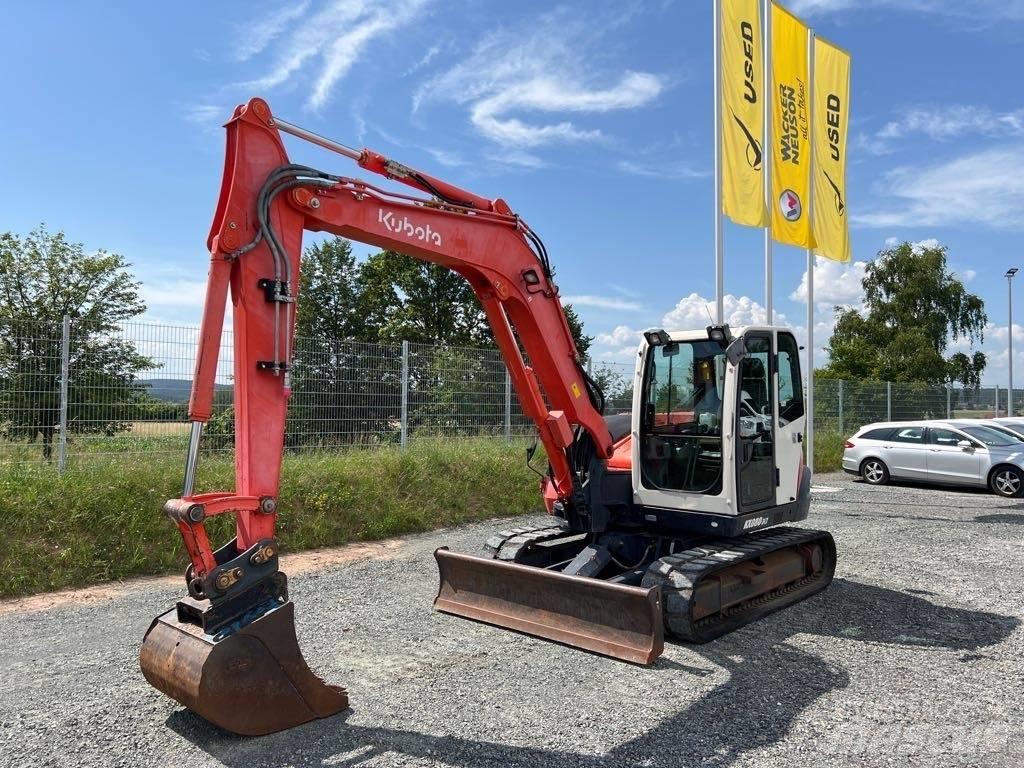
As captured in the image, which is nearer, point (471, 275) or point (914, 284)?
point (471, 275)

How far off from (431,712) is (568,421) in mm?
2783

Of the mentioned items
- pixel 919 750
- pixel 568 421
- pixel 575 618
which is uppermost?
pixel 568 421

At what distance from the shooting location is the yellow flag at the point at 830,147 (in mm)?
13750

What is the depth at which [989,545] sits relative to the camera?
9555mm

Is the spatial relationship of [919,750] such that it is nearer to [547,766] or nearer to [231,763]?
[547,766]

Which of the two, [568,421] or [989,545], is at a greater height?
[568,421]

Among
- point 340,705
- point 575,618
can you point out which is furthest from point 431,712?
point 575,618

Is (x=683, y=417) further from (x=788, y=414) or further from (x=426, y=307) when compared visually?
(x=426, y=307)

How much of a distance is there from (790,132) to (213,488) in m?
10.7

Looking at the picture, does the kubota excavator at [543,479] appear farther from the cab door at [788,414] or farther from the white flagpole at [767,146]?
the white flagpole at [767,146]

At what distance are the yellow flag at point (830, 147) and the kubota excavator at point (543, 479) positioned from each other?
8121mm

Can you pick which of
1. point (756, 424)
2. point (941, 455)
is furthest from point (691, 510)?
point (941, 455)

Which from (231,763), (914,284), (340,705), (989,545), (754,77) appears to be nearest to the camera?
(231,763)

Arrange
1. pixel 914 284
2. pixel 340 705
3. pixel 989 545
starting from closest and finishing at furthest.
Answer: pixel 340 705 → pixel 989 545 → pixel 914 284
